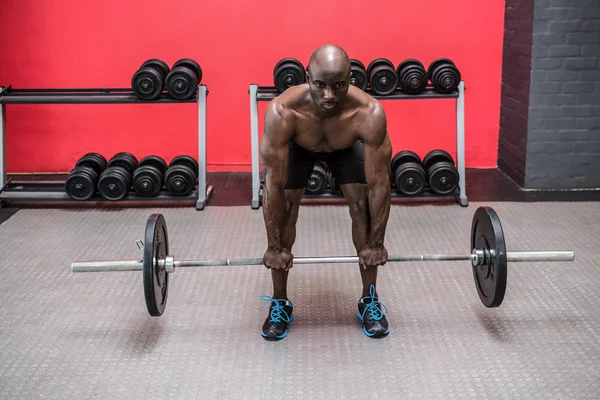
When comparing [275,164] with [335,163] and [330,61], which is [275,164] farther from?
[330,61]

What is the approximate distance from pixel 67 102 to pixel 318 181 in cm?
169

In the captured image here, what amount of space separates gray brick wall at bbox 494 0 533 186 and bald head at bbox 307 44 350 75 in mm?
2930

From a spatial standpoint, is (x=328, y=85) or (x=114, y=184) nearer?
(x=328, y=85)

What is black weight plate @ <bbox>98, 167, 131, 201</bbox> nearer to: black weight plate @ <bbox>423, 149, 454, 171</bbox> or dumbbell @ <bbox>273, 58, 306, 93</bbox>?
dumbbell @ <bbox>273, 58, 306, 93</bbox>

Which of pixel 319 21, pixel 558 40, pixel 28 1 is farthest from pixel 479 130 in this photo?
pixel 28 1

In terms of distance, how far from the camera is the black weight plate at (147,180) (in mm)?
4691

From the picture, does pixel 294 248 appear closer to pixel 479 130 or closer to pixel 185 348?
pixel 185 348

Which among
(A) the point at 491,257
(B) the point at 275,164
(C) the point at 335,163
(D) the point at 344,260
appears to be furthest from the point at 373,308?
(B) the point at 275,164

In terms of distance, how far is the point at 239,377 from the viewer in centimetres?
263

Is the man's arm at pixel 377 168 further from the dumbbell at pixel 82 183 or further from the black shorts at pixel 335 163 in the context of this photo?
the dumbbell at pixel 82 183

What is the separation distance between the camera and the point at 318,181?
477 centimetres

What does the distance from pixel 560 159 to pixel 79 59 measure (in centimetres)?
365

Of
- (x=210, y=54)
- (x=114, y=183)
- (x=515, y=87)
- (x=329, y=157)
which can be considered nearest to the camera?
(x=329, y=157)

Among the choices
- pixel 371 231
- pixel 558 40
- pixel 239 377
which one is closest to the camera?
pixel 239 377
